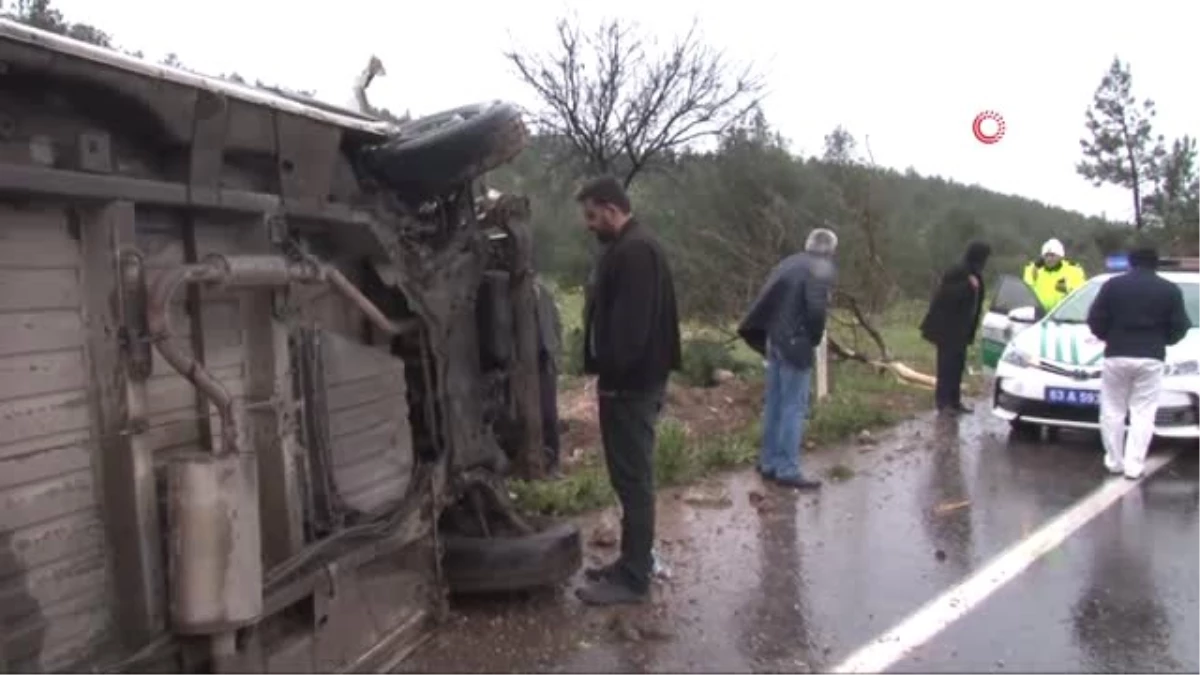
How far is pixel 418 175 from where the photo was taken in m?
4.86

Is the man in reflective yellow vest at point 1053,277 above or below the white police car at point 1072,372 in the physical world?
above

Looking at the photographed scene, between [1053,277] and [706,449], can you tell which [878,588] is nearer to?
[706,449]

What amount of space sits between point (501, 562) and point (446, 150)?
1.79 metres

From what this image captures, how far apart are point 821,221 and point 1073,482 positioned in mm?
8530

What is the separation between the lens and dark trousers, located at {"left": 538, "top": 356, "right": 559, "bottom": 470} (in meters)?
5.54

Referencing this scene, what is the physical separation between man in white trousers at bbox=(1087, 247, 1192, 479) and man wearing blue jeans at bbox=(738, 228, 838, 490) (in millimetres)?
2116

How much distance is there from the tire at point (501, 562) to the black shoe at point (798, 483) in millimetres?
3028

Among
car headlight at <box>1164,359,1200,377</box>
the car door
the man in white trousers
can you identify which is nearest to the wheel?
the car door

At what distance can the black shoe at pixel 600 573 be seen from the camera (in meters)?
5.47

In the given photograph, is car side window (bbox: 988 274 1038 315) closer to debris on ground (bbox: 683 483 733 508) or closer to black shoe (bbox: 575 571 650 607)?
debris on ground (bbox: 683 483 733 508)

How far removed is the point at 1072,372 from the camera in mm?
9367

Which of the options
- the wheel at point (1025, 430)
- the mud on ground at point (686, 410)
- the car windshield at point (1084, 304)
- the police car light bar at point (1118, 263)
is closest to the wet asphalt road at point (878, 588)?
the mud on ground at point (686, 410)

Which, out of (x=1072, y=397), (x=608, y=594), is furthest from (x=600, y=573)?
(x=1072, y=397)

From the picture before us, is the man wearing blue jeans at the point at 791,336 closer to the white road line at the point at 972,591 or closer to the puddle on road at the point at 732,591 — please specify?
the puddle on road at the point at 732,591
